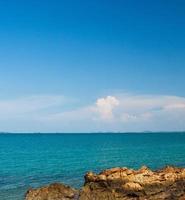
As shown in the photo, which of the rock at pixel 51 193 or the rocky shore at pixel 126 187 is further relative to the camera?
the rock at pixel 51 193

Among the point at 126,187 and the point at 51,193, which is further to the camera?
the point at 51,193

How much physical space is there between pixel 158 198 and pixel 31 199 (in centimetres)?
1313

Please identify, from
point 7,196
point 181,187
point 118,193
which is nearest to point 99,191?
point 118,193

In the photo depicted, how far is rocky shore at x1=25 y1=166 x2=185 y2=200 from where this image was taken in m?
42.6

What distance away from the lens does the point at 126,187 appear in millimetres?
43406

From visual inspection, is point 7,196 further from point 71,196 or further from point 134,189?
point 134,189

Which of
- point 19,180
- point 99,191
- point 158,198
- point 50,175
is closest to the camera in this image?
point 158,198

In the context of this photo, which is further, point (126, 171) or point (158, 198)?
point (126, 171)

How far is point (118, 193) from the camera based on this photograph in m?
43.1

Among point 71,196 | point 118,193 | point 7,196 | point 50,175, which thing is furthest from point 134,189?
point 50,175

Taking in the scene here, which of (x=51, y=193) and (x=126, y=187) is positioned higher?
(x=126, y=187)

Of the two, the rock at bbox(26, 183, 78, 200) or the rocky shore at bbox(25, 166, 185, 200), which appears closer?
the rocky shore at bbox(25, 166, 185, 200)

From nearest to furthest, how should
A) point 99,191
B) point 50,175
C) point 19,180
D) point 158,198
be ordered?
point 158,198 → point 99,191 → point 19,180 → point 50,175

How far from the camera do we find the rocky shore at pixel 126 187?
42562mm
